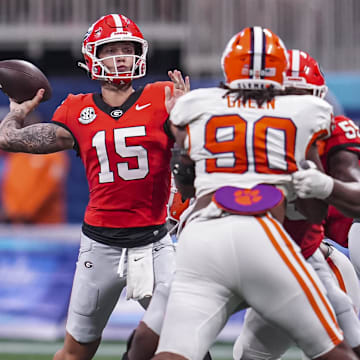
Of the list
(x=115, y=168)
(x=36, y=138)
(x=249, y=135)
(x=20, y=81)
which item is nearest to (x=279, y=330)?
(x=249, y=135)

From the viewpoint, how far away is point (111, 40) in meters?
3.99

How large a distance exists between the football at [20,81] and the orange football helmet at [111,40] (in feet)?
0.97

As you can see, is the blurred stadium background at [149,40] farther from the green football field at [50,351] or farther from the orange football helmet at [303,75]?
the orange football helmet at [303,75]

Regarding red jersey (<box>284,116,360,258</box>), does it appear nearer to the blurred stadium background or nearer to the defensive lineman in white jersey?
the defensive lineman in white jersey

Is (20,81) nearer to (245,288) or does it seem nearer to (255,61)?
(255,61)

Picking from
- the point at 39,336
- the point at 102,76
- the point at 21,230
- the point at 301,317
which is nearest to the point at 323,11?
the point at 21,230

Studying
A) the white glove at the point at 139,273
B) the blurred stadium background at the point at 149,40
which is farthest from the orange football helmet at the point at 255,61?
the blurred stadium background at the point at 149,40

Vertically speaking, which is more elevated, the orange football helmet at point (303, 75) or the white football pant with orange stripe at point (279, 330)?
the orange football helmet at point (303, 75)

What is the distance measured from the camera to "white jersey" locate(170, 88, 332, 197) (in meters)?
3.04

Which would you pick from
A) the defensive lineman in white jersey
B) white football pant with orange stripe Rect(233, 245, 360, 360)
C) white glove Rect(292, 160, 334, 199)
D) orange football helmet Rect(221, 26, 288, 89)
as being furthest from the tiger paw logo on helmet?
white football pant with orange stripe Rect(233, 245, 360, 360)

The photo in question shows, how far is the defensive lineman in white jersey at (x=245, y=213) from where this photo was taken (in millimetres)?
2904

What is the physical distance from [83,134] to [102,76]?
29 cm

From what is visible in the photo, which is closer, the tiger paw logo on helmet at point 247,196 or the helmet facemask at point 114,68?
the tiger paw logo on helmet at point 247,196

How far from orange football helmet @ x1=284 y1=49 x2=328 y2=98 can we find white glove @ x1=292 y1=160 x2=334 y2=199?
2.23 feet
